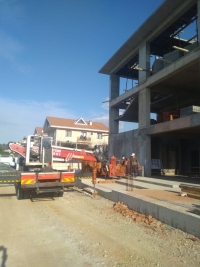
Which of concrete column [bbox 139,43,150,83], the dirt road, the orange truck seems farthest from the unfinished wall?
the dirt road

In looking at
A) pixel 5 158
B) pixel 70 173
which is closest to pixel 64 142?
pixel 5 158

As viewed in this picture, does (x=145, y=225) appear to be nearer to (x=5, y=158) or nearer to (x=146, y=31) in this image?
(x=146, y=31)

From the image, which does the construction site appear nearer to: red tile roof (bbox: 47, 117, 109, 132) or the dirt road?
the dirt road

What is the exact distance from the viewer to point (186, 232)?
577cm

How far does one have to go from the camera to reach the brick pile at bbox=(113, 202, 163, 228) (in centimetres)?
657

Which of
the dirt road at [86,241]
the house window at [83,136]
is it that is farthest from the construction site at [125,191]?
the house window at [83,136]

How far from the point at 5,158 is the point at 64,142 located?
38.2ft

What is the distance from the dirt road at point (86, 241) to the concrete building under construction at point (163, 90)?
919 cm

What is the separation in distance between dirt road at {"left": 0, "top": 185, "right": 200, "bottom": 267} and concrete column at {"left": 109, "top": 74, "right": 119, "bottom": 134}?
17165mm

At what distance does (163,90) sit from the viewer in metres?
19.9

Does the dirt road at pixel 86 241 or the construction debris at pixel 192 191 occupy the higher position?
the construction debris at pixel 192 191

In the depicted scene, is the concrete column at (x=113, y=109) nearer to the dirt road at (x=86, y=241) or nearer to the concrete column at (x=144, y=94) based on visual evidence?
the concrete column at (x=144, y=94)

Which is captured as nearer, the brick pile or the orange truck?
the brick pile

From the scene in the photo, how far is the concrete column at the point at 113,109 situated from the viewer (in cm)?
2491
